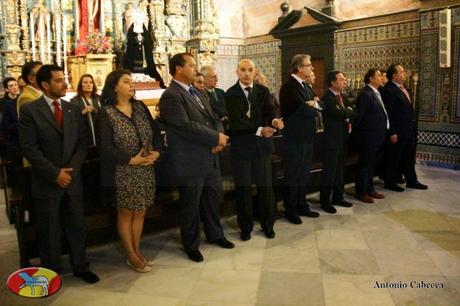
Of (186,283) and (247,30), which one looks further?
(247,30)

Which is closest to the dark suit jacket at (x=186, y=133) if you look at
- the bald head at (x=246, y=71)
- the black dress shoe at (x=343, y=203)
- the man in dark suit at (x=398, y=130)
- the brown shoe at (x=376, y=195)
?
the bald head at (x=246, y=71)

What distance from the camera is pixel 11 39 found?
328 inches

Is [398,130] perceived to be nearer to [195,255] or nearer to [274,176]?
[274,176]

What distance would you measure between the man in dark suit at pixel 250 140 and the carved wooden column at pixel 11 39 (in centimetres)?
630

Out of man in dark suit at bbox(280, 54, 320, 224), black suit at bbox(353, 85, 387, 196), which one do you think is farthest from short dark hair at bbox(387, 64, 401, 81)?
man in dark suit at bbox(280, 54, 320, 224)

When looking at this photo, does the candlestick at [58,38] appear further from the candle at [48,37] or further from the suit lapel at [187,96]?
the suit lapel at [187,96]

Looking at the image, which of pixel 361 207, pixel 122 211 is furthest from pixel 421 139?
pixel 122 211

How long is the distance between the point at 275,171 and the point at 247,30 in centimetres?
791

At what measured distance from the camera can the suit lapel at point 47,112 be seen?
114 inches

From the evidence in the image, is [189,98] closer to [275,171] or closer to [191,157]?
[191,157]

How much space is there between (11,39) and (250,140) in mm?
6717

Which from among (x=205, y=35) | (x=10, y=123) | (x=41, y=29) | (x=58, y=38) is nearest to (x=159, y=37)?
(x=205, y=35)

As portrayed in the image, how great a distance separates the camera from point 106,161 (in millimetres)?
3031

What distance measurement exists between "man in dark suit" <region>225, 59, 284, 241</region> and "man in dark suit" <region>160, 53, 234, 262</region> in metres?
0.29
